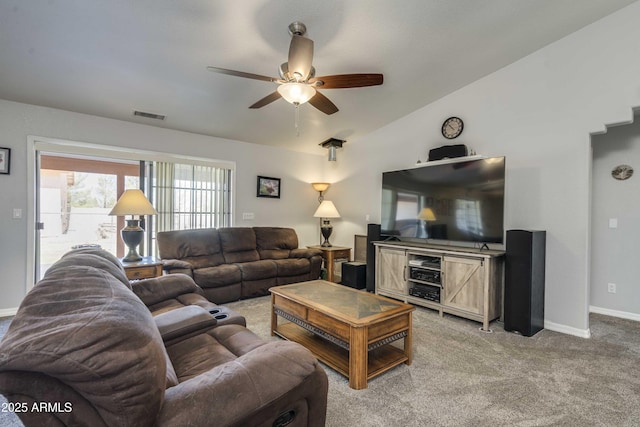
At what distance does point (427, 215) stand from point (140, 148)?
4033 millimetres

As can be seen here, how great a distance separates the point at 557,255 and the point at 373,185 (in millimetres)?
2670

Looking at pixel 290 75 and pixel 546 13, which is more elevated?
pixel 546 13

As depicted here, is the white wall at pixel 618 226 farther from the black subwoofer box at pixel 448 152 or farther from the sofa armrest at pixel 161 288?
the sofa armrest at pixel 161 288

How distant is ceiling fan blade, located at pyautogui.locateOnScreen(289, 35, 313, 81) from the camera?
1943 millimetres

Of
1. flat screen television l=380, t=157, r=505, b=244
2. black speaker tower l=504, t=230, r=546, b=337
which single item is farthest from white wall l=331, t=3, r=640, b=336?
flat screen television l=380, t=157, r=505, b=244

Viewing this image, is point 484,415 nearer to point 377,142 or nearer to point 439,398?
point 439,398

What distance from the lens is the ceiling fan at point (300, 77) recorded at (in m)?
1.99

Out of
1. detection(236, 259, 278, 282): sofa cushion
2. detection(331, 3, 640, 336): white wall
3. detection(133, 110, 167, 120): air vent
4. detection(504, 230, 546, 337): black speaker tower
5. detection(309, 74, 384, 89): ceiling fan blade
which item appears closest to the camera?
detection(309, 74, 384, 89): ceiling fan blade

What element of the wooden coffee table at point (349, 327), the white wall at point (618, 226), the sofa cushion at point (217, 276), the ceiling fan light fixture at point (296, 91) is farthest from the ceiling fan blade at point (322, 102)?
the white wall at point (618, 226)

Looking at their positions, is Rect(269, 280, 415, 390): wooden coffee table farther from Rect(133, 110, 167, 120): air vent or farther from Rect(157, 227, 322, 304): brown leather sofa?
Rect(133, 110, 167, 120): air vent

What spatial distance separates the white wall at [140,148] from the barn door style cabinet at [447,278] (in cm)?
214

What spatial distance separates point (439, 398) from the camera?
1.90 m

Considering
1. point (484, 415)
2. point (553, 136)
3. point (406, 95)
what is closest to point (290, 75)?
point (406, 95)

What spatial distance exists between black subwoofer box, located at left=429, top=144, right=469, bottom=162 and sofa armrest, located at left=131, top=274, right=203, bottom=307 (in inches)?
130
